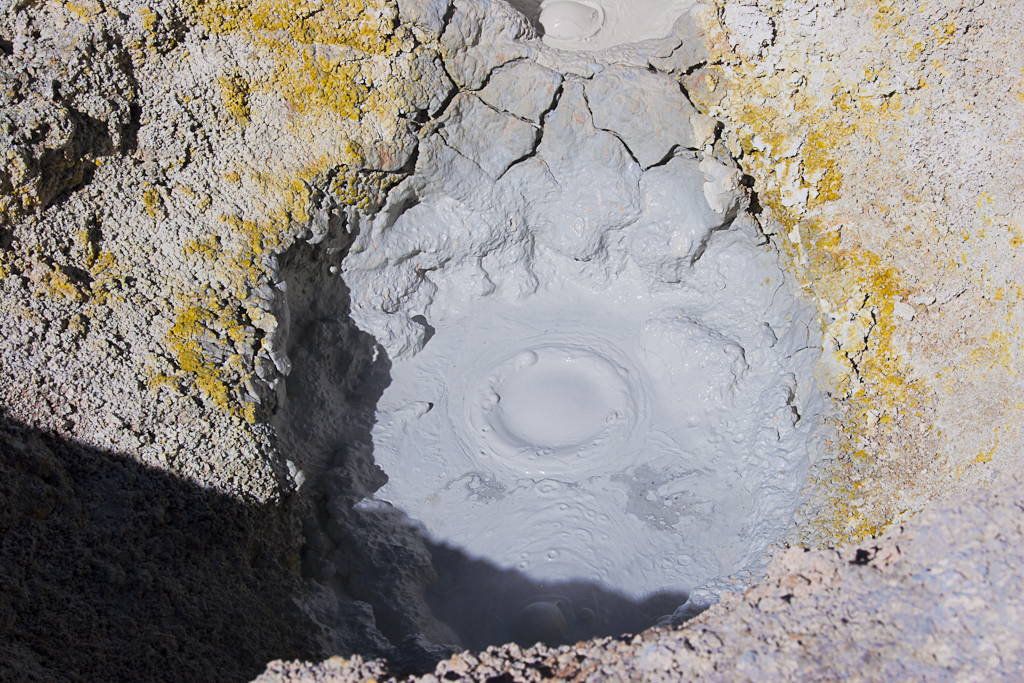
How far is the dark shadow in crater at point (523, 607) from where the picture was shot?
2.47 meters

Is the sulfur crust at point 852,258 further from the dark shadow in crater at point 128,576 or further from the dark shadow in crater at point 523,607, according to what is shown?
the dark shadow in crater at point 128,576

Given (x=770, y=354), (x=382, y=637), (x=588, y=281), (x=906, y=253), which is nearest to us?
(x=382, y=637)

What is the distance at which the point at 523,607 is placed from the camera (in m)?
2.56

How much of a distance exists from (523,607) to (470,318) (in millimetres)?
1316

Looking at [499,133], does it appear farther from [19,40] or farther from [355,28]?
[19,40]

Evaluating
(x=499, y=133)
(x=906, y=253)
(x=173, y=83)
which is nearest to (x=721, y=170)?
(x=906, y=253)

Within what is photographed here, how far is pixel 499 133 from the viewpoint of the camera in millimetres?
2658

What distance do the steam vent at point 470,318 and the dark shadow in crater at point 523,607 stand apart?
0.04 ft

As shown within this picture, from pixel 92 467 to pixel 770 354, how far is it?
103 inches

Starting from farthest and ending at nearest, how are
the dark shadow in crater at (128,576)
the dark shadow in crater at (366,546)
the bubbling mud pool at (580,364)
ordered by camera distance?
1. the bubbling mud pool at (580,364)
2. the dark shadow in crater at (366,546)
3. the dark shadow in crater at (128,576)

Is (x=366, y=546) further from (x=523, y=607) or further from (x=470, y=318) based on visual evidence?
(x=470, y=318)

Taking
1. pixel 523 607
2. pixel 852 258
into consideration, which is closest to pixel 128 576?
pixel 523 607

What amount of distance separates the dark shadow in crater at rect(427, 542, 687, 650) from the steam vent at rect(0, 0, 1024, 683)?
1 centimetres

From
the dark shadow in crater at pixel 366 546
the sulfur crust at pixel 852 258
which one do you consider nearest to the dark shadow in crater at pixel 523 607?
the dark shadow in crater at pixel 366 546
